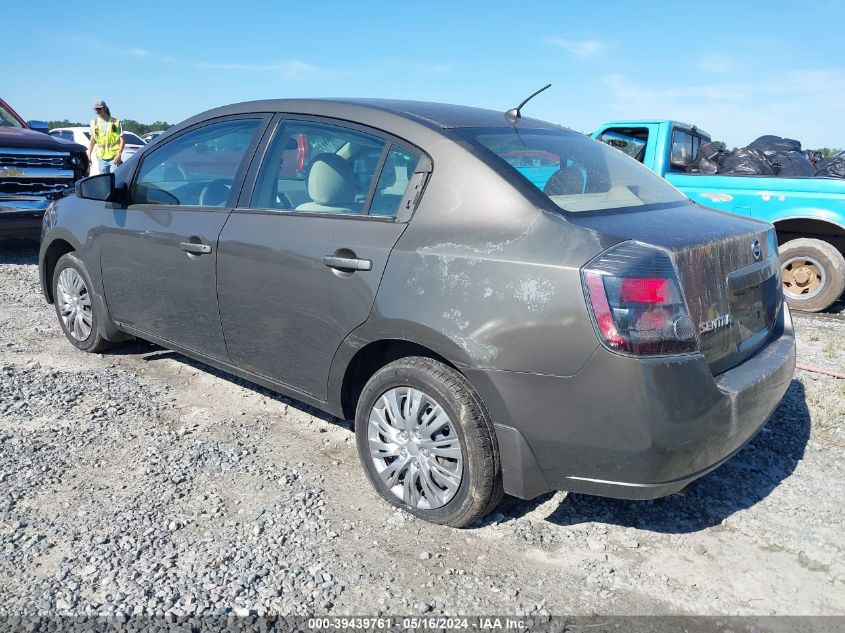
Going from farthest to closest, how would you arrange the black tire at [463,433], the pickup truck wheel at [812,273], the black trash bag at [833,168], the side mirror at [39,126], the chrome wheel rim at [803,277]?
the side mirror at [39,126]
the black trash bag at [833,168]
the chrome wheel rim at [803,277]
the pickup truck wheel at [812,273]
the black tire at [463,433]

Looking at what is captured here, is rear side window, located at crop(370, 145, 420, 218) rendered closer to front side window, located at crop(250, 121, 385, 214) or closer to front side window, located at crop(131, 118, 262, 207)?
front side window, located at crop(250, 121, 385, 214)

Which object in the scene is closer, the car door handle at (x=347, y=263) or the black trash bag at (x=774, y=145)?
the car door handle at (x=347, y=263)

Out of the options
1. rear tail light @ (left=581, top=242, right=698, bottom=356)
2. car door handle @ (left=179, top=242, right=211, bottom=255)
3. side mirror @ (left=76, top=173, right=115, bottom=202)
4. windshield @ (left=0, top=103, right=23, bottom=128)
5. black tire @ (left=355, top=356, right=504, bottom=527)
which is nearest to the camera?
rear tail light @ (left=581, top=242, right=698, bottom=356)

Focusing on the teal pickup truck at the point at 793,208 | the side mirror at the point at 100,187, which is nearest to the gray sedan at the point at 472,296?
the side mirror at the point at 100,187

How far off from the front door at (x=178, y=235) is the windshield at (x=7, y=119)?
6.03m

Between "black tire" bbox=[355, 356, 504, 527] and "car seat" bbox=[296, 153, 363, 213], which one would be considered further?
"car seat" bbox=[296, 153, 363, 213]

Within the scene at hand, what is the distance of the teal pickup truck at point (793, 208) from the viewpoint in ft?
21.7

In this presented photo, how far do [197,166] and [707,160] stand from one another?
19.4 ft

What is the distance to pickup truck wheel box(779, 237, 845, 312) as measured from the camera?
685 cm

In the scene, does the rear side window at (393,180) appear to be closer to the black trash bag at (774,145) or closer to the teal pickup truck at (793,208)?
the teal pickup truck at (793,208)

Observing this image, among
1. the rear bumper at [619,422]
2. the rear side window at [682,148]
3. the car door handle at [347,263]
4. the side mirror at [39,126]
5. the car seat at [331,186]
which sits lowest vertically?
the rear bumper at [619,422]

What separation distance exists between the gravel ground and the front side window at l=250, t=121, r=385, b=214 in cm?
128

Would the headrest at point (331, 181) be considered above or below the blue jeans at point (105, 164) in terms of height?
above

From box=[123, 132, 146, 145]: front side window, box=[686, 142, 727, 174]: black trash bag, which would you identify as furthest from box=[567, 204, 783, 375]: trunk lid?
box=[123, 132, 146, 145]: front side window
